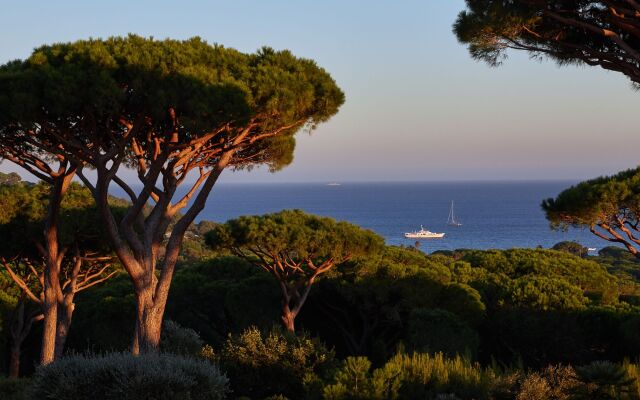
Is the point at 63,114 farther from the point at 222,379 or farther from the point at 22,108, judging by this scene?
the point at 222,379

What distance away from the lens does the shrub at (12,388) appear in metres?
9.03

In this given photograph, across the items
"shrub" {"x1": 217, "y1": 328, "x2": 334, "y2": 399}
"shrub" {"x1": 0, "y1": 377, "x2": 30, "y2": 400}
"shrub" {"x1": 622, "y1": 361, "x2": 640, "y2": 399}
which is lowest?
"shrub" {"x1": 0, "y1": 377, "x2": 30, "y2": 400}

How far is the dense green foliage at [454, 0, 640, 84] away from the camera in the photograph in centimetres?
885

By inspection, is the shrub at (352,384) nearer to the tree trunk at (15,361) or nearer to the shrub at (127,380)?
the shrub at (127,380)

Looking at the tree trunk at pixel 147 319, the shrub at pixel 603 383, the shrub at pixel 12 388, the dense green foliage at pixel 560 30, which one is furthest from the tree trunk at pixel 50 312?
the shrub at pixel 603 383

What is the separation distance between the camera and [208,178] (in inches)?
433


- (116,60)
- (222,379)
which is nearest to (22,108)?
(116,60)

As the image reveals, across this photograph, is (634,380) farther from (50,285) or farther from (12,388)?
(50,285)

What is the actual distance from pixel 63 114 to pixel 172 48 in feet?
6.34

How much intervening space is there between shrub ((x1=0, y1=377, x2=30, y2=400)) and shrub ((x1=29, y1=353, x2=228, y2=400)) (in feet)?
7.72

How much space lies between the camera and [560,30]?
9.73 metres

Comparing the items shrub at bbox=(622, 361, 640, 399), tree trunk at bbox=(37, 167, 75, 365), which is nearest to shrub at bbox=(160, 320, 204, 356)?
tree trunk at bbox=(37, 167, 75, 365)

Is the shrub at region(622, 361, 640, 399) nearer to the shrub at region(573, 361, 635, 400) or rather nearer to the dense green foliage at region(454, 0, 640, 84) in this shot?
the shrub at region(573, 361, 635, 400)

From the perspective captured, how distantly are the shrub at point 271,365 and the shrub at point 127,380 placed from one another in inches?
103
